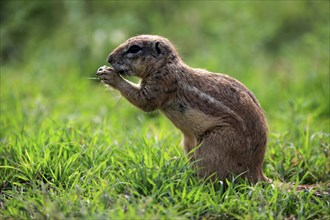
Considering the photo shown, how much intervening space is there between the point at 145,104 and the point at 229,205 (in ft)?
4.38

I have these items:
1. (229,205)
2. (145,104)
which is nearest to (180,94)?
(145,104)

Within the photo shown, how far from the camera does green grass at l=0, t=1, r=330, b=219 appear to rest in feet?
15.3

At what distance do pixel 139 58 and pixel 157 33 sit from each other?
478 centimetres

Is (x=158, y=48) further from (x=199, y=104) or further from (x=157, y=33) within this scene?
(x=157, y=33)

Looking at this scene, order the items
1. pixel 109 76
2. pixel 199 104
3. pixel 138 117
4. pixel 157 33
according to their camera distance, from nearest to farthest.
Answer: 1. pixel 199 104
2. pixel 109 76
3. pixel 138 117
4. pixel 157 33

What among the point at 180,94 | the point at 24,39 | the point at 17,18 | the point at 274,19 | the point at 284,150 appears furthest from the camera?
the point at 274,19

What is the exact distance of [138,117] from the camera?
6570 mm

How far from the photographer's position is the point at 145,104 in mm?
5465

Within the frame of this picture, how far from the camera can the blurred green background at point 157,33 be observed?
25.6 feet

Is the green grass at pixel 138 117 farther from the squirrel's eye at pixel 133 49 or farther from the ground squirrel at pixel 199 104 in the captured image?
the squirrel's eye at pixel 133 49

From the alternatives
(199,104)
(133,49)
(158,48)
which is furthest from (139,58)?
(199,104)

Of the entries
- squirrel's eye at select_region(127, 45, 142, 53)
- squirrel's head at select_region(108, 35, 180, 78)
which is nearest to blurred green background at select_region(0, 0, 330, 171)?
squirrel's head at select_region(108, 35, 180, 78)

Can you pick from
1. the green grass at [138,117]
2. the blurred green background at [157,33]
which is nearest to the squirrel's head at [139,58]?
the green grass at [138,117]

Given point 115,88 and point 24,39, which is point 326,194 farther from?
point 24,39
